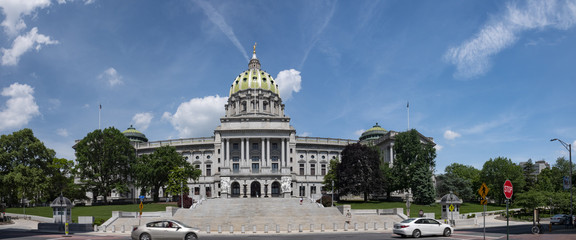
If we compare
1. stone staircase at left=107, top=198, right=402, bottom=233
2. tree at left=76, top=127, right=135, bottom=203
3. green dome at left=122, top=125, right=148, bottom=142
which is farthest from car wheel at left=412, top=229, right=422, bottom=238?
green dome at left=122, top=125, right=148, bottom=142

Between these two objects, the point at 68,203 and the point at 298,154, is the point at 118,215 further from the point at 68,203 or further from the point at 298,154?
the point at 298,154

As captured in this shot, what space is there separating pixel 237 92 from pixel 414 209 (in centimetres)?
7006

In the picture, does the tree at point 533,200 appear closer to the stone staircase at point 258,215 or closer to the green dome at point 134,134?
the stone staircase at point 258,215

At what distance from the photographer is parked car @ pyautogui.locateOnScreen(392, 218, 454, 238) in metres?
29.9

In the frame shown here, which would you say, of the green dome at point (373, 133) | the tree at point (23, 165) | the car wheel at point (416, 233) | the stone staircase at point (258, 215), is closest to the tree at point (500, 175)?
the stone staircase at point (258, 215)

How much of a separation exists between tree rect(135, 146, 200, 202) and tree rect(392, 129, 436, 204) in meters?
35.8

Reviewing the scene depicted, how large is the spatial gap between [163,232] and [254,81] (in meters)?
95.5

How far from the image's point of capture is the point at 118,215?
150ft

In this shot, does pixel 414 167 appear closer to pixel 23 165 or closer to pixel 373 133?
pixel 373 133

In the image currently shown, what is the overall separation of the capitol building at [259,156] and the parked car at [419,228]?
5141 cm

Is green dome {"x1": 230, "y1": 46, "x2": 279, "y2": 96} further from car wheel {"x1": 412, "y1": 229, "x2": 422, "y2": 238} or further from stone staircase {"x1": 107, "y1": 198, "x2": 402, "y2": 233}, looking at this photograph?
car wheel {"x1": 412, "y1": 229, "x2": 422, "y2": 238}

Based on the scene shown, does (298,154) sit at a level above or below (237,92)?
below

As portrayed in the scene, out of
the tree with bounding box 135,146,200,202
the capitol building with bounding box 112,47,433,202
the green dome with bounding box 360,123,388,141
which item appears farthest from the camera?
the green dome with bounding box 360,123,388,141

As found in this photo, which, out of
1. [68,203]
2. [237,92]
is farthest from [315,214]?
[237,92]
